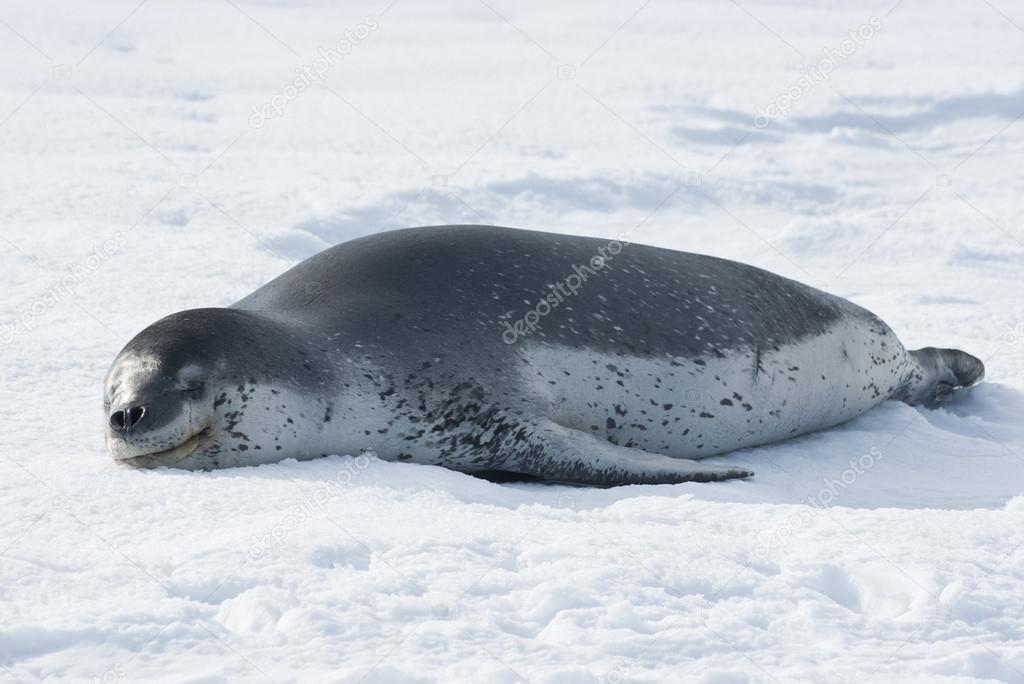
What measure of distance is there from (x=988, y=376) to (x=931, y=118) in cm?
666

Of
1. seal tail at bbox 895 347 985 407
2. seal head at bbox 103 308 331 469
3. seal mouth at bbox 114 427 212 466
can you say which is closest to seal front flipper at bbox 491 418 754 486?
seal head at bbox 103 308 331 469

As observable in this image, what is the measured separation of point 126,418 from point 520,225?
16.4ft

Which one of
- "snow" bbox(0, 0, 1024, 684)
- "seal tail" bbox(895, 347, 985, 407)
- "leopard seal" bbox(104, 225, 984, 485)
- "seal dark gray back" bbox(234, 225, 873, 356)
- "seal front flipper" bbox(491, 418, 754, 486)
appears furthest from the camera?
"seal tail" bbox(895, 347, 985, 407)

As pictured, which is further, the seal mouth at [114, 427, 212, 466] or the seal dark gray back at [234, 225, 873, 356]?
the seal dark gray back at [234, 225, 873, 356]

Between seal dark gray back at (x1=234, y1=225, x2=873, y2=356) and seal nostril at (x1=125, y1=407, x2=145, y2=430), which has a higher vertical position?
seal dark gray back at (x1=234, y1=225, x2=873, y2=356)

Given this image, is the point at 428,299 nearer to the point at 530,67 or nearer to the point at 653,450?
the point at 653,450

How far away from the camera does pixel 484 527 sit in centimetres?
A: 307

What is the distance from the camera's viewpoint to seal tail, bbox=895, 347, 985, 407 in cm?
545

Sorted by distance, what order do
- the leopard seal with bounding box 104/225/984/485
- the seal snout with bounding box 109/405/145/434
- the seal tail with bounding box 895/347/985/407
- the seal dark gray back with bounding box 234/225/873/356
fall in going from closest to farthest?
1. the seal snout with bounding box 109/405/145/434
2. the leopard seal with bounding box 104/225/984/485
3. the seal dark gray back with bounding box 234/225/873/356
4. the seal tail with bounding box 895/347/985/407

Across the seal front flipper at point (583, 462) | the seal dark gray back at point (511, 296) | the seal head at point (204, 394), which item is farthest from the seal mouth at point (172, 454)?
the seal front flipper at point (583, 462)

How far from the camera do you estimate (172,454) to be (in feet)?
12.1

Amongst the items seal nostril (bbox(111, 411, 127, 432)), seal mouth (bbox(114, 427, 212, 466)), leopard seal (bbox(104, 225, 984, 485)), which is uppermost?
leopard seal (bbox(104, 225, 984, 485))

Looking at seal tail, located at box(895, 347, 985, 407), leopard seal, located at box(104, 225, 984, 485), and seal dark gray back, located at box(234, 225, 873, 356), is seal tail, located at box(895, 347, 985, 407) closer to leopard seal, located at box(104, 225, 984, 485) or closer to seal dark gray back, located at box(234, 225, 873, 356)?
leopard seal, located at box(104, 225, 984, 485)

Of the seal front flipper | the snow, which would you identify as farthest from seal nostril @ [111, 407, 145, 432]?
the seal front flipper
